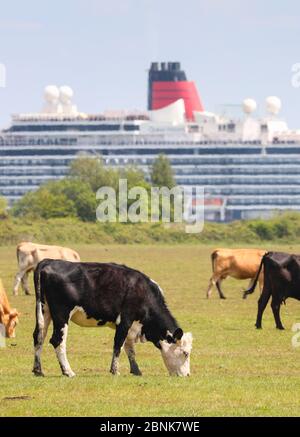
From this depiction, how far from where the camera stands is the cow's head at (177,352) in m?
18.5

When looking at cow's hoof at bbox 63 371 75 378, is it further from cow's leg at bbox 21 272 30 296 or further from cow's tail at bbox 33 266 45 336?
cow's leg at bbox 21 272 30 296

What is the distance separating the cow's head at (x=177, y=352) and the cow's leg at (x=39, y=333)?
1.35m

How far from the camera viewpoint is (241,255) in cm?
3503

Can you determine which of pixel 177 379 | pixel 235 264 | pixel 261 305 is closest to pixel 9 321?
pixel 261 305

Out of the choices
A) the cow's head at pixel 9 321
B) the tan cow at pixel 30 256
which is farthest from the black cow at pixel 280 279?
the tan cow at pixel 30 256

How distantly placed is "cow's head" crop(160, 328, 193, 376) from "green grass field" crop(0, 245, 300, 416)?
0.52 feet

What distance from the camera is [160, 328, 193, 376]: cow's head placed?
728 inches

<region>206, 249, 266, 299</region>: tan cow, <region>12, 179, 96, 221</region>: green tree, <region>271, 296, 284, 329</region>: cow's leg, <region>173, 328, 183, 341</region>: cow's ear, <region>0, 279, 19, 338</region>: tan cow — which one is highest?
<region>173, 328, 183, 341</region>: cow's ear

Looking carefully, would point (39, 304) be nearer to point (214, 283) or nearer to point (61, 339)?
point (61, 339)

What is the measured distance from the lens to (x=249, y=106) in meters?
192

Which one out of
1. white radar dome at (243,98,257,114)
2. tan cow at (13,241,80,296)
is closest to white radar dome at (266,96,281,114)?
A: white radar dome at (243,98,257,114)

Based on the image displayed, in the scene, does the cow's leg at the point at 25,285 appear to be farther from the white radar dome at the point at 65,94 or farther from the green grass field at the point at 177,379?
the white radar dome at the point at 65,94

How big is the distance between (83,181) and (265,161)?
7908cm
